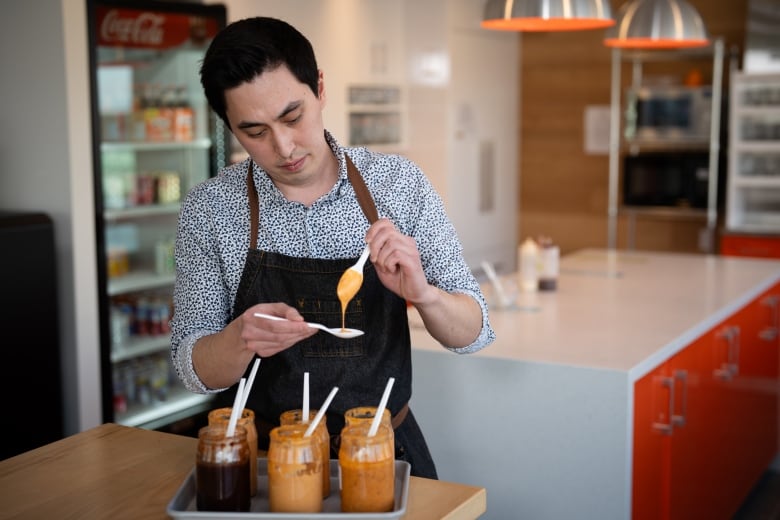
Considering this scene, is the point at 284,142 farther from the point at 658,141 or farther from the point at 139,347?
the point at 658,141

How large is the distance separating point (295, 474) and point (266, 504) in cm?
13

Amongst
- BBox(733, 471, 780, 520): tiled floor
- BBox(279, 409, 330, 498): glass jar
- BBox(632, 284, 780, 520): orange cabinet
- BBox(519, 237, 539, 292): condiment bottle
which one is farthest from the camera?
BBox(733, 471, 780, 520): tiled floor

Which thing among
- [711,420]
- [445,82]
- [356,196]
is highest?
[445,82]

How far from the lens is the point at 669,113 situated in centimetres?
623

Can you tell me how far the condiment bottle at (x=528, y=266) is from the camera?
3770 millimetres

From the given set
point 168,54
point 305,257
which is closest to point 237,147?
point 168,54

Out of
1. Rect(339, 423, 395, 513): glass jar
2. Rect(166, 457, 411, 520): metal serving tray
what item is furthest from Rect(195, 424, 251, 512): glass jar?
Rect(339, 423, 395, 513): glass jar

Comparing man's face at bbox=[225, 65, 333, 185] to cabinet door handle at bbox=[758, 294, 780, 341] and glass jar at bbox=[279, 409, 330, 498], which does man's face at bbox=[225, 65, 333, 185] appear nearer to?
glass jar at bbox=[279, 409, 330, 498]

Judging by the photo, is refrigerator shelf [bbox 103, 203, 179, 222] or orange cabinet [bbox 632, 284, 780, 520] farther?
refrigerator shelf [bbox 103, 203, 179, 222]

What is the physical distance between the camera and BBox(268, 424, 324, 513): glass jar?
1.43 m

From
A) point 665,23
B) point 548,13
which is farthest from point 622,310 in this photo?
point 665,23

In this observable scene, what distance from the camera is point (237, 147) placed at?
474 centimetres

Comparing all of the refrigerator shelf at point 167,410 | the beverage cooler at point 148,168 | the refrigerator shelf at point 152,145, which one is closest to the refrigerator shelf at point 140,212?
the beverage cooler at point 148,168

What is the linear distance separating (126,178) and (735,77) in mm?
3696
